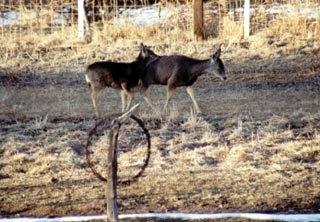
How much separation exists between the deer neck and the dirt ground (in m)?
0.62

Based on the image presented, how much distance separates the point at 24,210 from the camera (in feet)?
27.8

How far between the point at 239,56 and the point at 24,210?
11.2 meters

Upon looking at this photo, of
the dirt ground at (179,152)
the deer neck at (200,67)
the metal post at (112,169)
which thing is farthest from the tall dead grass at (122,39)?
the metal post at (112,169)

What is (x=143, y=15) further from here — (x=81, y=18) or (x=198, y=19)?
(x=198, y=19)

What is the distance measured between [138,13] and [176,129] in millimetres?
10403

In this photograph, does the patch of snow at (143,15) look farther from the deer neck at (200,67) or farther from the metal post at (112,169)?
the metal post at (112,169)

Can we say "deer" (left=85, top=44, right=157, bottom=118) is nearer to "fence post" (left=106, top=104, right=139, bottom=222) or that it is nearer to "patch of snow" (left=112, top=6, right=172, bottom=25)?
"fence post" (left=106, top=104, right=139, bottom=222)

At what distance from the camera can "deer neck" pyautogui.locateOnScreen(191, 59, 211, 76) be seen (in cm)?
1465

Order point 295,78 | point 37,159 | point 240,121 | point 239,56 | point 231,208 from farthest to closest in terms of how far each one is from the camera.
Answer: point 239,56, point 295,78, point 240,121, point 37,159, point 231,208

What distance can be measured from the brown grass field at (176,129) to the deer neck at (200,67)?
590 mm

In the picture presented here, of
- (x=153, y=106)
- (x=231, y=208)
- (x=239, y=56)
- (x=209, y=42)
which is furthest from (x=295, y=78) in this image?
(x=231, y=208)

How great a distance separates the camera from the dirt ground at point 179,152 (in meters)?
8.68

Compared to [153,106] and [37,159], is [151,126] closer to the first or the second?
[153,106]

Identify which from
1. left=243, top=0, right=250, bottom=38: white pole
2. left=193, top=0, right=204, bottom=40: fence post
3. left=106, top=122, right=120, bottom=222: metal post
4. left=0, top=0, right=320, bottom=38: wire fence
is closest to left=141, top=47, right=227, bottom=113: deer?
left=193, top=0, right=204, bottom=40: fence post
